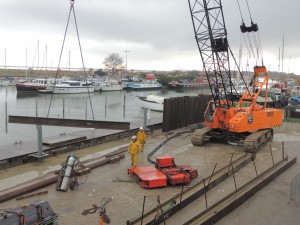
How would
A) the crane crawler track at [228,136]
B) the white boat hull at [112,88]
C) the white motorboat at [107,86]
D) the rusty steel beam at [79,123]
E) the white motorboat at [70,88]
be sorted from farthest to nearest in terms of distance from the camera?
the white boat hull at [112,88] → the white motorboat at [107,86] → the white motorboat at [70,88] → the crane crawler track at [228,136] → the rusty steel beam at [79,123]

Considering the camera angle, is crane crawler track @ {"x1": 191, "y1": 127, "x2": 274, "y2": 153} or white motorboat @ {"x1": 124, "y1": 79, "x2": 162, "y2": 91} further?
white motorboat @ {"x1": 124, "y1": 79, "x2": 162, "y2": 91}

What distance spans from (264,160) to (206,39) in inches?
284

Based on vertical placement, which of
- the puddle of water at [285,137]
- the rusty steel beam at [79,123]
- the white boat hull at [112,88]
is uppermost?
the white boat hull at [112,88]

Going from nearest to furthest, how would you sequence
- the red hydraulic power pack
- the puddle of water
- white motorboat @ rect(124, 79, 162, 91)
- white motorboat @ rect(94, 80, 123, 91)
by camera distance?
1. the red hydraulic power pack
2. the puddle of water
3. white motorboat @ rect(94, 80, 123, 91)
4. white motorboat @ rect(124, 79, 162, 91)

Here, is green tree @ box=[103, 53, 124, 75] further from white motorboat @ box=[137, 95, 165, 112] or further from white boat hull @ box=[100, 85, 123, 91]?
white motorboat @ box=[137, 95, 165, 112]

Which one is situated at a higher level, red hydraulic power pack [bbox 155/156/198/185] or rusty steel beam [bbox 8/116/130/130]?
rusty steel beam [bbox 8/116/130/130]

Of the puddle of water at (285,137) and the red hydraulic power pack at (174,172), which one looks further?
the puddle of water at (285,137)

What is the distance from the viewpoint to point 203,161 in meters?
13.8

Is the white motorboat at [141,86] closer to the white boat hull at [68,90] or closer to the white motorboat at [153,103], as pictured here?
the white boat hull at [68,90]

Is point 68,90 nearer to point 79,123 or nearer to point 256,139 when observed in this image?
point 79,123

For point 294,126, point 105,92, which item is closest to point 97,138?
point 294,126

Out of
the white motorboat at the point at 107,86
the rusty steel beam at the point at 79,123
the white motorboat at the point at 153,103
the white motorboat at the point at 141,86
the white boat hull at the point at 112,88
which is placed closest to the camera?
the rusty steel beam at the point at 79,123

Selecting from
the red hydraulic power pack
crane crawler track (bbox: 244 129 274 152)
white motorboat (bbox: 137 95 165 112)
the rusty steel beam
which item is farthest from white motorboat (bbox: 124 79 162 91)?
the red hydraulic power pack

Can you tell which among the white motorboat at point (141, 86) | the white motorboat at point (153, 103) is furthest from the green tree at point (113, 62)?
the white motorboat at point (153, 103)
